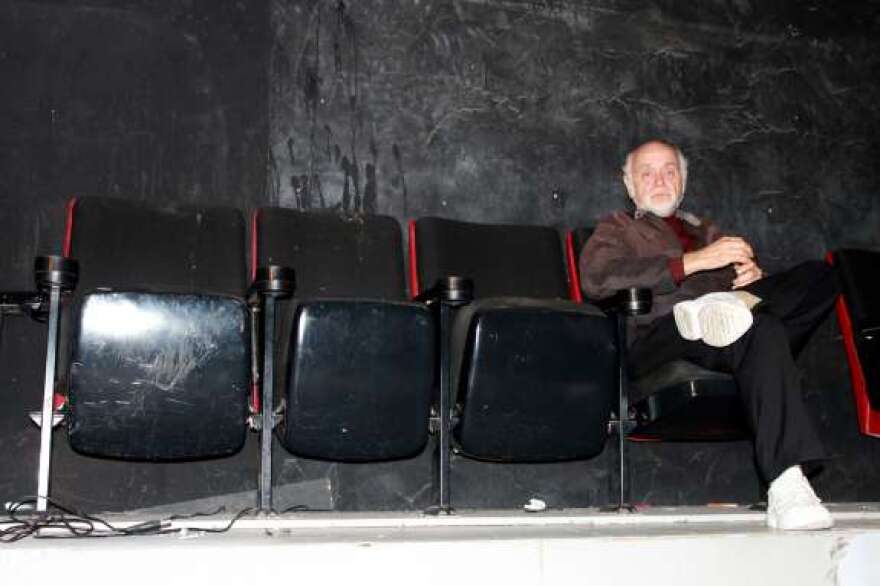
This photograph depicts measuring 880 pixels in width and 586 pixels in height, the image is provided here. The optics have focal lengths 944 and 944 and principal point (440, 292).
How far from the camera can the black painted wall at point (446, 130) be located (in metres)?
2.58

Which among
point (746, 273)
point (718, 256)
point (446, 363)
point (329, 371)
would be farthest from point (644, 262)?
point (329, 371)

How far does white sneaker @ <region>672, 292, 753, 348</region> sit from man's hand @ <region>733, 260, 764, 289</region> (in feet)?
0.91

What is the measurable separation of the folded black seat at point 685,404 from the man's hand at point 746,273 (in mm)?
288

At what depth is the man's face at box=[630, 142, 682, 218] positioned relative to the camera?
2541mm

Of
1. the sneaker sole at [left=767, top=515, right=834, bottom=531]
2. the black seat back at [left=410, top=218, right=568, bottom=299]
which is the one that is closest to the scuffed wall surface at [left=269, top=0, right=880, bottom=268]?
the black seat back at [left=410, top=218, right=568, bottom=299]

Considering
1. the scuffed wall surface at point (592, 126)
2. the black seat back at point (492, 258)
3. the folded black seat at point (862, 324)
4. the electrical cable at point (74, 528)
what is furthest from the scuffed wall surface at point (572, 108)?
the electrical cable at point (74, 528)

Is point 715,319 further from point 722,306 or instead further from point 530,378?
point 530,378

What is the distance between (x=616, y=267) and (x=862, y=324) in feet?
2.65

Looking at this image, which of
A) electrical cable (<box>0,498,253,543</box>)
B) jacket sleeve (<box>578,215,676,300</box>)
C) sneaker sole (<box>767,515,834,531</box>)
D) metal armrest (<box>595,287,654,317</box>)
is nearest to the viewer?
electrical cable (<box>0,498,253,543</box>)

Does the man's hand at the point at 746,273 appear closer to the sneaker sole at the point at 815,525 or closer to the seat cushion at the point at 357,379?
the sneaker sole at the point at 815,525

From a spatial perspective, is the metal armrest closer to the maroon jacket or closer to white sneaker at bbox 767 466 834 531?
the maroon jacket

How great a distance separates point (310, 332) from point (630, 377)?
2.68 feet

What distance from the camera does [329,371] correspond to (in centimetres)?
195

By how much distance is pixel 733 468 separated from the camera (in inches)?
114
